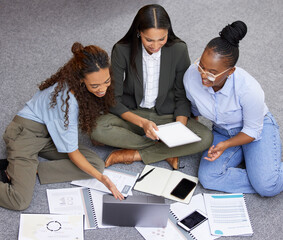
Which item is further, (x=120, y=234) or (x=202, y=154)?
(x=202, y=154)

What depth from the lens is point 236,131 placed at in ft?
6.85

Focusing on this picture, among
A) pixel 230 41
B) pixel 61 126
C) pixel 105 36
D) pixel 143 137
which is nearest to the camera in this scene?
pixel 230 41

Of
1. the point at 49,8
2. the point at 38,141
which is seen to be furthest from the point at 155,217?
the point at 49,8

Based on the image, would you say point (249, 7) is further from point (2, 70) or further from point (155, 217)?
point (155, 217)

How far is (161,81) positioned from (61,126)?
59cm

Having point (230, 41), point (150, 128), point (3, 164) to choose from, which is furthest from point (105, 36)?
point (230, 41)

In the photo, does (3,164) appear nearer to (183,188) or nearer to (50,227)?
→ (50,227)

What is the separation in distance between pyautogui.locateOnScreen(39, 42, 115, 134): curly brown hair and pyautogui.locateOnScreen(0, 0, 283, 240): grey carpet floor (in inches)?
15.5

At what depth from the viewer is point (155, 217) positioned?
5.86 feet

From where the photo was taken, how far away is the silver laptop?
171 centimetres

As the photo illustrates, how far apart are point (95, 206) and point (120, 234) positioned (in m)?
0.20

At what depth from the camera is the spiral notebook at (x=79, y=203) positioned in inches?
74.0

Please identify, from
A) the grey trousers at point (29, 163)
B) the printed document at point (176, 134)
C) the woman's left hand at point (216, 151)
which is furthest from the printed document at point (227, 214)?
the grey trousers at point (29, 163)

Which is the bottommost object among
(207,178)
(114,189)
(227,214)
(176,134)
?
(227,214)
